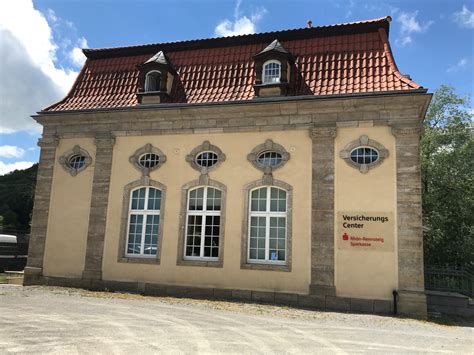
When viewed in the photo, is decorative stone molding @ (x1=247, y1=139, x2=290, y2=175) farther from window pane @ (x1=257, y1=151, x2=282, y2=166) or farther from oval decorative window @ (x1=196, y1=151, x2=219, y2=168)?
oval decorative window @ (x1=196, y1=151, x2=219, y2=168)

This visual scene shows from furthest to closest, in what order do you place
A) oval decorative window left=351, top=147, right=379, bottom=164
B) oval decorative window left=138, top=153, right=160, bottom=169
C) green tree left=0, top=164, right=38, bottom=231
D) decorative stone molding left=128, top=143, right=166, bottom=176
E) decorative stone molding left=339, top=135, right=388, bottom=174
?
green tree left=0, top=164, right=38, bottom=231 < oval decorative window left=138, top=153, right=160, bottom=169 < decorative stone molding left=128, top=143, right=166, bottom=176 < oval decorative window left=351, top=147, right=379, bottom=164 < decorative stone molding left=339, top=135, right=388, bottom=174

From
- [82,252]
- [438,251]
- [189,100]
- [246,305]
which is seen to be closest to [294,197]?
[246,305]

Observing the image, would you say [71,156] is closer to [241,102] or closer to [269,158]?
[241,102]

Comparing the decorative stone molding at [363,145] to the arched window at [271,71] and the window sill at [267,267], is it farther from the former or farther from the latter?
the window sill at [267,267]

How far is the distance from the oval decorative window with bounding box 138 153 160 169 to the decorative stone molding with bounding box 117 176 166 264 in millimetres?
467

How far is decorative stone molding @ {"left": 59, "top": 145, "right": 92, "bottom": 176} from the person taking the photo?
1459 centimetres

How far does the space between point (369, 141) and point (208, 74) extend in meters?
5.82

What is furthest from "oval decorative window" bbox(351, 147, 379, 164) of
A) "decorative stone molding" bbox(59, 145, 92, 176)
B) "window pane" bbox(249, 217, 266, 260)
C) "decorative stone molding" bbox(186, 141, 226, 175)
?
"decorative stone molding" bbox(59, 145, 92, 176)

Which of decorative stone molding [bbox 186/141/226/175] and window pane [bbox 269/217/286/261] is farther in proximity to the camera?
decorative stone molding [bbox 186/141/226/175]

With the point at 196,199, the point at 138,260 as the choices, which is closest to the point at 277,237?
the point at 196,199

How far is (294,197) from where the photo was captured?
1240cm

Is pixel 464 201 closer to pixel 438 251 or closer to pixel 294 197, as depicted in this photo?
pixel 438 251

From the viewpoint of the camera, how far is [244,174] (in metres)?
13.0

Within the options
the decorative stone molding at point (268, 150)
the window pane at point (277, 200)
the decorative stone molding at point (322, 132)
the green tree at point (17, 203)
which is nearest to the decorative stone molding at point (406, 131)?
the decorative stone molding at point (322, 132)
